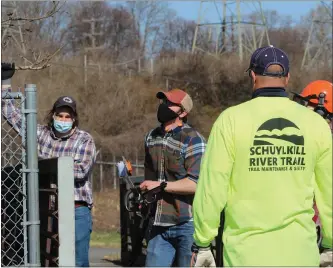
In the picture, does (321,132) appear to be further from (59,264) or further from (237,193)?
(59,264)

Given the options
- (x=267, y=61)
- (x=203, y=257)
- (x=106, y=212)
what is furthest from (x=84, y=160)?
(x=106, y=212)

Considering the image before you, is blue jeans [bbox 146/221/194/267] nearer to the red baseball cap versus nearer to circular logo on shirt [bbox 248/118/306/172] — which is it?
the red baseball cap

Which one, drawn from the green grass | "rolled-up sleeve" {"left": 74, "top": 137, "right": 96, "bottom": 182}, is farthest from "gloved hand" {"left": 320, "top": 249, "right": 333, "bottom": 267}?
the green grass

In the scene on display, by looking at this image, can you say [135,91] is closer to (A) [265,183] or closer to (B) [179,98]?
(B) [179,98]

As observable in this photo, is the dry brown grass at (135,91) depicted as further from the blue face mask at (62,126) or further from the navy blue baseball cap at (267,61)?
the navy blue baseball cap at (267,61)

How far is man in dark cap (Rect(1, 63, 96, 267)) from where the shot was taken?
6461 mm

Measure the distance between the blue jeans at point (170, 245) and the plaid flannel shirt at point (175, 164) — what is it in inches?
2.7

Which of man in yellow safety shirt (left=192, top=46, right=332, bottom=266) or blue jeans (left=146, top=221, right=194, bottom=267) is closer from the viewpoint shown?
man in yellow safety shirt (left=192, top=46, right=332, bottom=266)

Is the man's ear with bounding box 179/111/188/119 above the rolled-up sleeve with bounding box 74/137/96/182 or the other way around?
above

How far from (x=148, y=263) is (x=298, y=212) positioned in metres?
2.58

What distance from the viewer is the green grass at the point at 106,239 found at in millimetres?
14592

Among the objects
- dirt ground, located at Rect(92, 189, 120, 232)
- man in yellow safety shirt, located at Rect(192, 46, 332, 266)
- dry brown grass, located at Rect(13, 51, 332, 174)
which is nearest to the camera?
man in yellow safety shirt, located at Rect(192, 46, 332, 266)

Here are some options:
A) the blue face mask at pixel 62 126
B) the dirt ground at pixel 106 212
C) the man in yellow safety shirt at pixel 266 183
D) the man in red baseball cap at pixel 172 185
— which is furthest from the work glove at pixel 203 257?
the dirt ground at pixel 106 212

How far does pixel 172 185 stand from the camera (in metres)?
5.81
